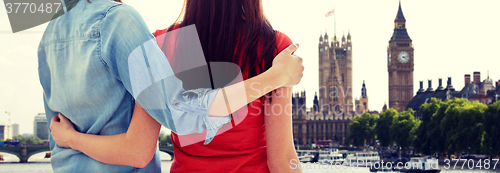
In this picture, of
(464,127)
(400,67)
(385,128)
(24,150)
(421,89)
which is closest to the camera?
(464,127)

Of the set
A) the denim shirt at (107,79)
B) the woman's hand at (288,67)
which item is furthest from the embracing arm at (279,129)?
the denim shirt at (107,79)

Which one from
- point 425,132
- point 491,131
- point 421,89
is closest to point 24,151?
point 425,132

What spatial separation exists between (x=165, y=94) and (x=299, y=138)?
233 ft

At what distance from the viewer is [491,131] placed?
26.2m

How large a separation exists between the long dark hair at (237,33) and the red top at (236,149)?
0.03 m

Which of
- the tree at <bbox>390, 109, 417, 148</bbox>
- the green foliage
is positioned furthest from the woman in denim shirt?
the green foliage

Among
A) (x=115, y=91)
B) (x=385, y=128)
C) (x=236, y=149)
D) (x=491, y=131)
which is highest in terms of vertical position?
(x=115, y=91)

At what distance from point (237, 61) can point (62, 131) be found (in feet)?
1.60

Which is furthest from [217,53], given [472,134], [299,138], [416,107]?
[299,138]

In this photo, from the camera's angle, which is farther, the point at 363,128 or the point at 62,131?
the point at 363,128

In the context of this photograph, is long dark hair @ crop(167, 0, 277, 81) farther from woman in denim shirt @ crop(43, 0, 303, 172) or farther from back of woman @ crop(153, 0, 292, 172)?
woman in denim shirt @ crop(43, 0, 303, 172)

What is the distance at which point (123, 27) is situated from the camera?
111 cm

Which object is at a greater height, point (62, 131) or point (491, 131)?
point (62, 131)

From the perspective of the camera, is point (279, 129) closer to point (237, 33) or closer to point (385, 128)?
point (237, 33)
